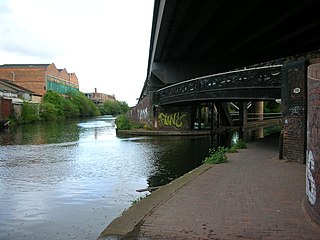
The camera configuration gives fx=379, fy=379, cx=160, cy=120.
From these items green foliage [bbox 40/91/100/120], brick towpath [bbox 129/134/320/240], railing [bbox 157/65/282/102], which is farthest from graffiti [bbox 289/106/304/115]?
green foliage [bbox 40/91/100/120]

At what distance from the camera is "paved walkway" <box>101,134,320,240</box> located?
16.9ft

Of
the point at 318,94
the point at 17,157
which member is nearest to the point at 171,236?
the point at 318,94

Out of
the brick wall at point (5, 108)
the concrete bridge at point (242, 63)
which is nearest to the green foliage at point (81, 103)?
the brick wall at point (5, 108)

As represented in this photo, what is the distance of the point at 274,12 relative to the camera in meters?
19.6

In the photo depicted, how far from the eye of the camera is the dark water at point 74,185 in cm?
729

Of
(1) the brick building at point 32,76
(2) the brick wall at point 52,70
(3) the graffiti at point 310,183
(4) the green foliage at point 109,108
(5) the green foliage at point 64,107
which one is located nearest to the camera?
(3) the graffiti at point 310,183

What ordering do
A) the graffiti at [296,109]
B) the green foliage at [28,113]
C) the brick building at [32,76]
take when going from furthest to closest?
the brick building at [32,76]
the green foliage at [28,113]
the graffiti at [296,109]

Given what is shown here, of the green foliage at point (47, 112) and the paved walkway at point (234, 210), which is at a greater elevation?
the green foliage at point (47, 112)

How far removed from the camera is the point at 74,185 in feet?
37.3

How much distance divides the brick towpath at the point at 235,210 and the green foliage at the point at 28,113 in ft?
194

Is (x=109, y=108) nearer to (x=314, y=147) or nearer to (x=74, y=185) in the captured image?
(x=74, y=185)

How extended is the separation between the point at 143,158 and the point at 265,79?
6.36m

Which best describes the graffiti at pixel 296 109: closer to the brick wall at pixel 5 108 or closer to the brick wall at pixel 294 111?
the brick wall at pixel 294 111

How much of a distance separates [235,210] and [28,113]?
211ft
